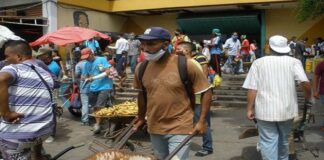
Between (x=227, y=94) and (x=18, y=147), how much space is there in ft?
33.0

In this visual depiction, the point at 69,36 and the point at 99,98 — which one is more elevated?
the point at 69,36

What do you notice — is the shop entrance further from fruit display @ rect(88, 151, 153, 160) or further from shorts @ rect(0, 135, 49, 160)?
fruit display @ rect(88, 151, 153, 160)

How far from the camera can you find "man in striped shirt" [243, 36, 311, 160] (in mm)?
5219

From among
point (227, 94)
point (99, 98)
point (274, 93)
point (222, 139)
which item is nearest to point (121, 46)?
point (227, 94)

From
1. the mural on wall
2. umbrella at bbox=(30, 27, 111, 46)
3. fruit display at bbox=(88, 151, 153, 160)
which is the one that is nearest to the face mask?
fruit display at bbox=(88, 151, 153, 160)

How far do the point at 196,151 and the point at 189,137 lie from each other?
3.70 meters

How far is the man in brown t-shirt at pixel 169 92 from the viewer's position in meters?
4.09

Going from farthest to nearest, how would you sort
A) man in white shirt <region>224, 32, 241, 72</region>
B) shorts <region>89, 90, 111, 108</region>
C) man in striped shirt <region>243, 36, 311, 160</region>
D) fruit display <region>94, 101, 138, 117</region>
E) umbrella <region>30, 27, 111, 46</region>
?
man in white shirt <region>224, 32, 241, 72</region>, umbrella <region>30, 27, 111, 46</region>, shorts <region>89, 90, 111, 108</region>, fruit display <region>94, 101, 138, 117</region>, man in striped shirt <region>243, 36, 311, 160</region>

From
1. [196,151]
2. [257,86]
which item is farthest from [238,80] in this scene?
[257,86]

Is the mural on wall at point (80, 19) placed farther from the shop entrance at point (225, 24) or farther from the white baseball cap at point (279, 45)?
the white baseball cap at point (279, 45)

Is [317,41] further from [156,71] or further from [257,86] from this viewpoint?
[156,71]

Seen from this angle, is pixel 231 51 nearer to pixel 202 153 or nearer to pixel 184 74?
pixel 202 153

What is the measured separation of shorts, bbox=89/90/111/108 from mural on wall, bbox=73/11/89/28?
13123mm

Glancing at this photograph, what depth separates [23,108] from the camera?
4.01 metres
